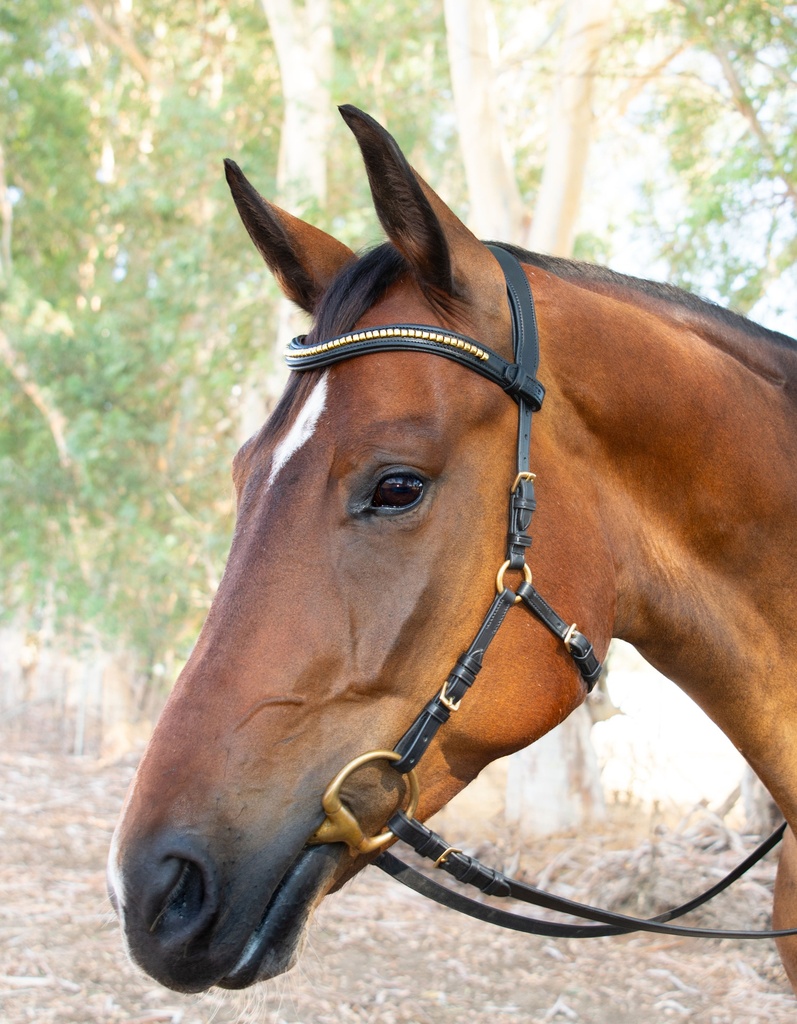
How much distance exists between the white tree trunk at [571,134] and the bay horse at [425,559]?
4.20 m

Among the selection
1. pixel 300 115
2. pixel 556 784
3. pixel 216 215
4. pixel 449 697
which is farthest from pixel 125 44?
pixel 449 697

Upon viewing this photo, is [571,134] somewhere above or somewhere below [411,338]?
above

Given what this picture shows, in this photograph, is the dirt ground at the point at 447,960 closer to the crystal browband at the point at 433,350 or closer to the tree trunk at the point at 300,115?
the crystal browband at the point at 433,350

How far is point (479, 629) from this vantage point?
1847 mm

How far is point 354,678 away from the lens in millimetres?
1728

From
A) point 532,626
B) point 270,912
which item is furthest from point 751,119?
point 270,912

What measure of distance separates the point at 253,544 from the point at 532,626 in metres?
0.63

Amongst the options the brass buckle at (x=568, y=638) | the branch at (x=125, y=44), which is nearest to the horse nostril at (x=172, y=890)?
the brass buckle at (x=568, y=638)

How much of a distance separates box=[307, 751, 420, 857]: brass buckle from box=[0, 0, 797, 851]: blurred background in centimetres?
498

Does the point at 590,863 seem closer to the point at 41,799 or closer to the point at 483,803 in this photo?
the point at 483,803

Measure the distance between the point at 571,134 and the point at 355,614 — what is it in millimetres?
5678

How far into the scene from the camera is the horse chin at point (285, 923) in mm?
1650

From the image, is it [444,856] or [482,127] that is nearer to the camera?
[444,856]

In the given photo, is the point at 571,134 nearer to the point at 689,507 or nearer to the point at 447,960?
the point at 689,507
